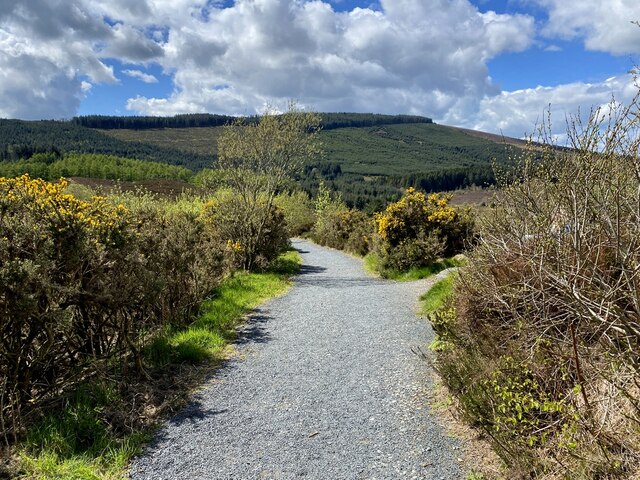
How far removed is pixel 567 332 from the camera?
3.91 metres

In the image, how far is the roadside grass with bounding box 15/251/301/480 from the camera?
3.69m

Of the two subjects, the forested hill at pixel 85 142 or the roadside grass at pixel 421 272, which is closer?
the roadside grass at pixel 421 272

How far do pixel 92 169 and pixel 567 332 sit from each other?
8431 centimetres

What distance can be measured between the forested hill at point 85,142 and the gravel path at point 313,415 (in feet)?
408

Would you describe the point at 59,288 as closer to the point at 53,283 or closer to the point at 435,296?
the point at 53,283

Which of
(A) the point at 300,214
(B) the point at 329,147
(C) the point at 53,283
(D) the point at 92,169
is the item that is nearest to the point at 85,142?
(D) the point at 92,169

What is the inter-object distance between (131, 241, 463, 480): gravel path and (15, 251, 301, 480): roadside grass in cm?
22

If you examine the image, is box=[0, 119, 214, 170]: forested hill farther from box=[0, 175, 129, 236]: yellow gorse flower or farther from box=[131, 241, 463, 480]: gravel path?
box=[0, 175, 129, 236]: yellow gorse flower

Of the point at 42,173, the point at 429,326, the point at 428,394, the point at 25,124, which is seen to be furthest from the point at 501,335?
the point at 25,124

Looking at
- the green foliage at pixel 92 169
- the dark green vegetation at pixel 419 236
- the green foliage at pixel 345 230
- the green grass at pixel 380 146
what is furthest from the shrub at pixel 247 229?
the green grass at pixel 380 146

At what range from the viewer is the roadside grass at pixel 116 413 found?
145 inches

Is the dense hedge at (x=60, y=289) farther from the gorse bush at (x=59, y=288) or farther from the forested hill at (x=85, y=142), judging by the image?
the forested hill at (x=85, y=142)

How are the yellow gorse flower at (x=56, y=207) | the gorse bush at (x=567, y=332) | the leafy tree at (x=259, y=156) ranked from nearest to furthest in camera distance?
the gorse bush at (x=567, y=332)
the yellow gorse flower at (x=56, y=207)
the leafy tree at (x=259, y=156)

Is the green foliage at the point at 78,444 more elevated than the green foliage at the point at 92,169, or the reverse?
the green foliage at the point at 92,169
